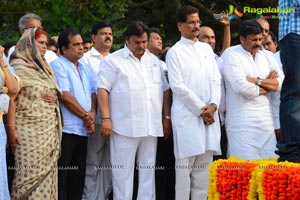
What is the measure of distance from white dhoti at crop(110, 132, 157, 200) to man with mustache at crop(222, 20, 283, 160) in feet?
3.04

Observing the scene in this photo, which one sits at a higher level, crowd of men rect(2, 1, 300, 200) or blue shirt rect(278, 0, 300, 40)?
blue shirt rect(278, 0, 300, 40)

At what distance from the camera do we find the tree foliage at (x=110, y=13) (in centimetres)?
1309

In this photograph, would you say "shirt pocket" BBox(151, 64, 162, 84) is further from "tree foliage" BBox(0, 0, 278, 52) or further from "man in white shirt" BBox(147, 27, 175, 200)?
"tree foliage" BBox(0, 0, 278, 52)

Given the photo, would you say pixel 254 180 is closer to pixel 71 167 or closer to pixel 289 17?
pixel 289 17

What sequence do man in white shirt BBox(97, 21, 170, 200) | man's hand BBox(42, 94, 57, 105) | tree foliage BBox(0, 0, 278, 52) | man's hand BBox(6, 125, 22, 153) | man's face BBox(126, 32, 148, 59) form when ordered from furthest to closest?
tree foliage BBox(0, 0, 278, 52), man's face BBox(126, 32, 148, 59), man in white shirt BBox(97, 21, 170, 200), man's hand BBox(42, 94, 57, 105), man's hand BBox(6, 125, 22, 153)

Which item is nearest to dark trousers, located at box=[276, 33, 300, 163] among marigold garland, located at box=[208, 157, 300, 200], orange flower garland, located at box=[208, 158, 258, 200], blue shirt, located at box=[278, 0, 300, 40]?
blue shirt, located at box=[278, 0, 300, 40]

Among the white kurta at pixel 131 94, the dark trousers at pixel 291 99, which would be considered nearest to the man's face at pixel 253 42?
the white kurta at pixel 131 94

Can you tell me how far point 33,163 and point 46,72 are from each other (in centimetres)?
97

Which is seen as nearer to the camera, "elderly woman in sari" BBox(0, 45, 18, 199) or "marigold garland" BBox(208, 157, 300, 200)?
"marigold garland" BBox(208, 157, 300, 200)

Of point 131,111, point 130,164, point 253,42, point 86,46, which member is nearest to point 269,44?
point 253,42

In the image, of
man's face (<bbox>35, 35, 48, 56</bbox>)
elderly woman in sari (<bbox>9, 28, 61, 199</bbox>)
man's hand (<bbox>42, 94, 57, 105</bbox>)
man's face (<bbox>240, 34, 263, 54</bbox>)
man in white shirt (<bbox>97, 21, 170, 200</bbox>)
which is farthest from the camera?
man's face (<bbox>240, 34, 263, 54</bbox>)

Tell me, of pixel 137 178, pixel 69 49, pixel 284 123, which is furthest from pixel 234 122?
pixel 284 123

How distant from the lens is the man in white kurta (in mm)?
8328

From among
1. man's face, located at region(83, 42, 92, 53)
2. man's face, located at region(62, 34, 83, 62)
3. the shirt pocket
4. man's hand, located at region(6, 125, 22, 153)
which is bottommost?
man's hand, located at region(6, 125, 22, 153)
